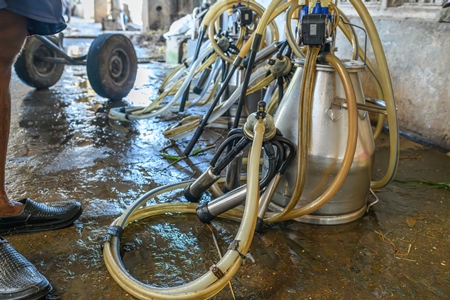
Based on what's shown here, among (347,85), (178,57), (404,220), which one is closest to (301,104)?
(347,85)

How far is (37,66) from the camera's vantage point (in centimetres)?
429

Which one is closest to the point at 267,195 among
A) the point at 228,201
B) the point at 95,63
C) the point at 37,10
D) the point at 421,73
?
the point at 228,201

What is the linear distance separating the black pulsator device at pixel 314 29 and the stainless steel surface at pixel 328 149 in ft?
0.53

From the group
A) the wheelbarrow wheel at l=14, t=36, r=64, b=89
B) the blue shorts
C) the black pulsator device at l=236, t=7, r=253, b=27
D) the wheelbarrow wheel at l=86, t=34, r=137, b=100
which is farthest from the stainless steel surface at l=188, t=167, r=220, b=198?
the wheelbarrow wheel at l=14, t=36, r=64, b=89

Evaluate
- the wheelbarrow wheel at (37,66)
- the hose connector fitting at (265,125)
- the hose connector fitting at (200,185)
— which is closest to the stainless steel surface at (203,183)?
the hose connector fitting at (200,185)

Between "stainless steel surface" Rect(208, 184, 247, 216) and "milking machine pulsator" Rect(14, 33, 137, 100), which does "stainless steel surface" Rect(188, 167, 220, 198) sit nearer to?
"stainless steel surface" Rect(208, 184, 247, 216)

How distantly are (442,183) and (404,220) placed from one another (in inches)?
21.4

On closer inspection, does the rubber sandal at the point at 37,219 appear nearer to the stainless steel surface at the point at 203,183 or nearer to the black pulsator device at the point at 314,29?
the stainless steel surface at the point at 203,183

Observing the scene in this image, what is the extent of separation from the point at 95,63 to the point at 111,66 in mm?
235

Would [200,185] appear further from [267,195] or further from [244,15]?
[244,15]

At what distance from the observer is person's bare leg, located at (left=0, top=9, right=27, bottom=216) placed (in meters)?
1.43

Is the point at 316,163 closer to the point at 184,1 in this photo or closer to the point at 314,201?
the point at 314,201

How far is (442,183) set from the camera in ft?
7.43

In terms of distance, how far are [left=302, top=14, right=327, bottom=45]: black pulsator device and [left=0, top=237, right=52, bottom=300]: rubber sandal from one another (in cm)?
131
